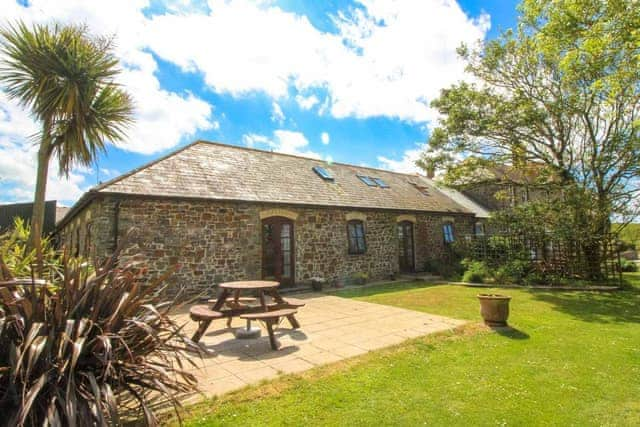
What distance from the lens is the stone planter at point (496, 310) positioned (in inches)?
244

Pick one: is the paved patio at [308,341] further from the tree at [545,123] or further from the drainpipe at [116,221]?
the tree at [545,123]

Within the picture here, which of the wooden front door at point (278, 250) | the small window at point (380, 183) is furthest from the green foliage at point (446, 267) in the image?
the wooden front door at point (278, 250)

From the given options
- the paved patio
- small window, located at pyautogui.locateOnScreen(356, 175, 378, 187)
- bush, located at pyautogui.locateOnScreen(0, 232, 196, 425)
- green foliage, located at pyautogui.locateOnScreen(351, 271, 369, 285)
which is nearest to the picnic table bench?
the paved patio

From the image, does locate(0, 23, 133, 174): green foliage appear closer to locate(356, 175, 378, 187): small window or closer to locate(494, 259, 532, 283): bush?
locate(356, 175, 378, 187): small window

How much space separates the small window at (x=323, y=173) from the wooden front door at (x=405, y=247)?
3.83 meters

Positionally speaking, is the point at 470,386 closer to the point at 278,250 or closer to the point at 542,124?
the point at 278,250

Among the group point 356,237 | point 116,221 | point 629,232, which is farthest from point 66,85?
point 629,232

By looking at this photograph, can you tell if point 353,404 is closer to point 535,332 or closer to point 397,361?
point 397,361

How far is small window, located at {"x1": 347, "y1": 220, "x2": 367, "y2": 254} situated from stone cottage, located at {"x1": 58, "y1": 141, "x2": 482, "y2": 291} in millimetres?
40

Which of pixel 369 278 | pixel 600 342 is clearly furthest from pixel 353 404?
pixel 369 278

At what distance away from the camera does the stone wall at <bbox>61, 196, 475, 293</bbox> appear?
8.68 meters

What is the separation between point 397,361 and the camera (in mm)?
4520

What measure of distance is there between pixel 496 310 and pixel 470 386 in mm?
2898

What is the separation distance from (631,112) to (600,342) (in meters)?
10.3
